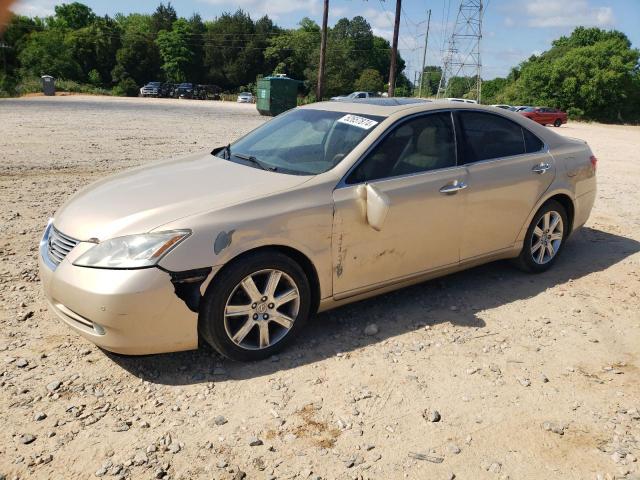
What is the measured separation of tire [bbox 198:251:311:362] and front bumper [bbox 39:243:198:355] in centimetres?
16

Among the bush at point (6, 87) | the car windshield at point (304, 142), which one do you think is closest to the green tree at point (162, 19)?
the bush at point (6, 87)

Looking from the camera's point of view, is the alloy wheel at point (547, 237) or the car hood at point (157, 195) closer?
the car hood at point (157, 195)

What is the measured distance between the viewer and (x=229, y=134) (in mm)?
17875

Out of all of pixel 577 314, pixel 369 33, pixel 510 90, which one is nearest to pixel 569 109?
pixel 510 90

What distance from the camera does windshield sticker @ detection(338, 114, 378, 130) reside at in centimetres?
415

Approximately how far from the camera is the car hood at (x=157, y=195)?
3.31 metres

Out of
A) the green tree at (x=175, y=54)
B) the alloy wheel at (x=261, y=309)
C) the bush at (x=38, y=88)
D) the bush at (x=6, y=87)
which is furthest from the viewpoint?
the green tree at (x=175, y=54)

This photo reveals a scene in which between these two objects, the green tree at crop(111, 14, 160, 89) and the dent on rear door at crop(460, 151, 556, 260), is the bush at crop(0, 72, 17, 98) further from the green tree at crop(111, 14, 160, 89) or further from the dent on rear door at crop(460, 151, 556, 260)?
the dent on rear door at crop(460, 151, 556, 260)

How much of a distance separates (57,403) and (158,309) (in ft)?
2.47

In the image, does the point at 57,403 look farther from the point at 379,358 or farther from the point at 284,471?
the point at 379,358

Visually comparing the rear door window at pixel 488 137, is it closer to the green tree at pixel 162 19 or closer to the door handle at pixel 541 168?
the door handle at pixel 541 168

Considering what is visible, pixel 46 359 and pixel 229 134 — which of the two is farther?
pixel 229 134

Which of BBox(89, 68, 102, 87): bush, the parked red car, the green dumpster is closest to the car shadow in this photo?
the green dumpster

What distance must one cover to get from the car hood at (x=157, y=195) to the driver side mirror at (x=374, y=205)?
1.44 ft
